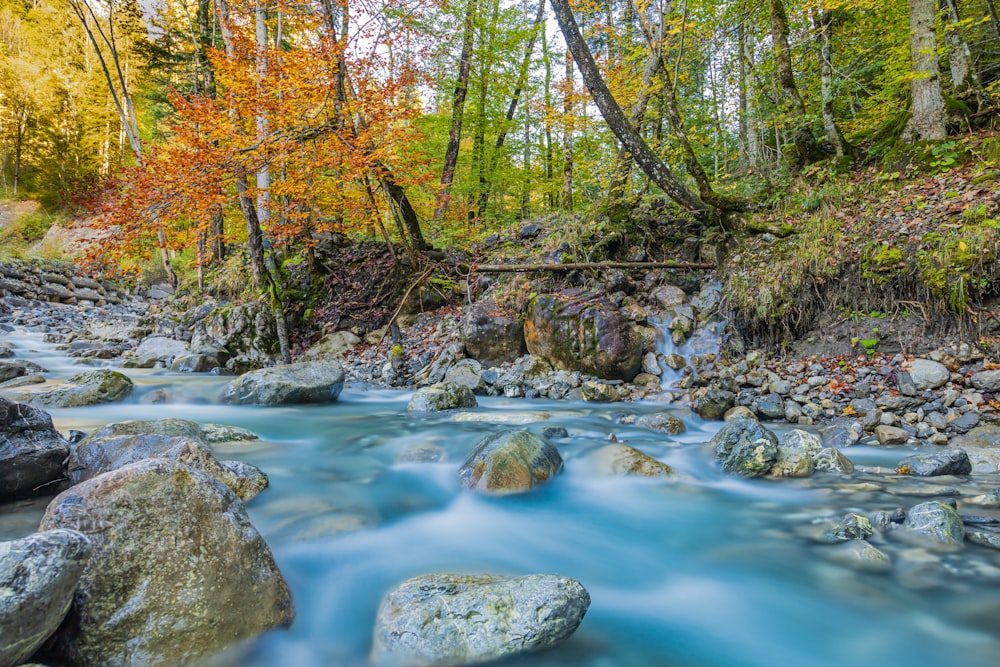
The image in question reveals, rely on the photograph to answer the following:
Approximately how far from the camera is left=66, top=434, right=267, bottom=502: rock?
3.40 metres

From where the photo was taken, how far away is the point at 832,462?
4.25 metres

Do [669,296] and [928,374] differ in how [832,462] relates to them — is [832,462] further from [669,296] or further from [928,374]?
[669,296]

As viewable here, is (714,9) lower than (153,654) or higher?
higher

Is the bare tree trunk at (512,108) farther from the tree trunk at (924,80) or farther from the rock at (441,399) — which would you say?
the tree trunk at (924,80)

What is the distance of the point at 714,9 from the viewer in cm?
952

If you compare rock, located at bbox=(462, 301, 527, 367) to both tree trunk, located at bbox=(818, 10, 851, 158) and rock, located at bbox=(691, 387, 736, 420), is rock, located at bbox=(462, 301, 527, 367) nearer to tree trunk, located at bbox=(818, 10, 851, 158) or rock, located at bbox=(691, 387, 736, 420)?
rock, located at bbox=(691, 387, 736, 420)

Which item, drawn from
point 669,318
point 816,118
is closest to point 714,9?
point 816,118

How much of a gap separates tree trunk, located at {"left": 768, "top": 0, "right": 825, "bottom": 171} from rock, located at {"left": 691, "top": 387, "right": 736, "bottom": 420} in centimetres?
488

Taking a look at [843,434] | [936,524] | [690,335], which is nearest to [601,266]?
[690,335]

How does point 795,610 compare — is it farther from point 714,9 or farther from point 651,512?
point 714,9

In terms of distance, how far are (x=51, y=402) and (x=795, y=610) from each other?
26.5 feet

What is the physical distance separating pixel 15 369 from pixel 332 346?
500cm

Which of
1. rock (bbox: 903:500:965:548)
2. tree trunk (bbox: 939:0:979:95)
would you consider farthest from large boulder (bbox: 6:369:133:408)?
tree trunk (bbox: 939:0:979:95)

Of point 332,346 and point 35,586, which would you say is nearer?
point 35,586
